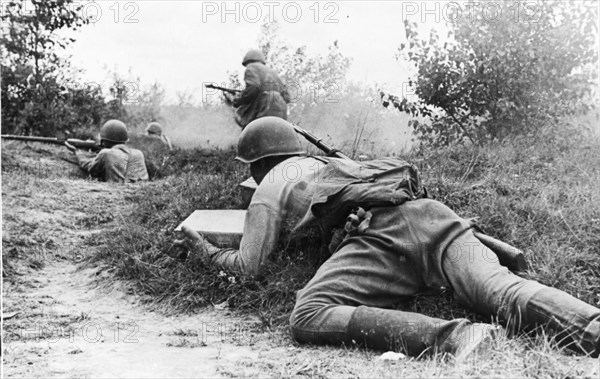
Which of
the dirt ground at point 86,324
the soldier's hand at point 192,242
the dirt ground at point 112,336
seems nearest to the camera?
the dirt ground at point 112,336

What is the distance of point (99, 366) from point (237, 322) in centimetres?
116

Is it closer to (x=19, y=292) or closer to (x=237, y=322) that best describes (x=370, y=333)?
(x=237, y=322)

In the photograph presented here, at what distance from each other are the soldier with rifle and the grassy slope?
2570 millimetres

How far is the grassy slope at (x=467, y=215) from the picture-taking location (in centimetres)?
457

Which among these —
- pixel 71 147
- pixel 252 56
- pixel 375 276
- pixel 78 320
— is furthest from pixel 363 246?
pixel 71 147

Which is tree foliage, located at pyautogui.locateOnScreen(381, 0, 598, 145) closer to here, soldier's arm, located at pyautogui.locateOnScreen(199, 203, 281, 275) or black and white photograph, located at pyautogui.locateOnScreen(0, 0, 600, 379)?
black and white photograph, located at pyautogui.locateOnScreen(0, 0, 600, 379)

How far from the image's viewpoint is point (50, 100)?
1287cm

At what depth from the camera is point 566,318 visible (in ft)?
11.3

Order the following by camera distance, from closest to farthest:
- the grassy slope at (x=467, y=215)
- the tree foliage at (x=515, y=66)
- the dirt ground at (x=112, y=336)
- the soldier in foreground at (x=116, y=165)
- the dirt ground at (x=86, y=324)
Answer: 1. the dirt ground at (x=112, y=336)
2. the dirt ground at (x=86, y=324)
3. the grassy slope at (x=467, y=215)
4. the tree foliage at (x=515, y=66)
5. the soldier in foreground at (x=116, y=165)

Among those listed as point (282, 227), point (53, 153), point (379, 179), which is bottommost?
point (53, 153)

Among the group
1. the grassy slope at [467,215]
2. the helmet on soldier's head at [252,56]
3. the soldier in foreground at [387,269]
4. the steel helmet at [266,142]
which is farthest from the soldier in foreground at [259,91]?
the soldier in foreground at [387,269]

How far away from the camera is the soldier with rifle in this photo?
1007cm

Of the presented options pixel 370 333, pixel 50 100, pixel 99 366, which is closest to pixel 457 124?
pixel 370 333

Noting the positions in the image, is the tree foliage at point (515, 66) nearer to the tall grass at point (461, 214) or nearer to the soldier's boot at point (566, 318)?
the tall grass at point (461, 214)
